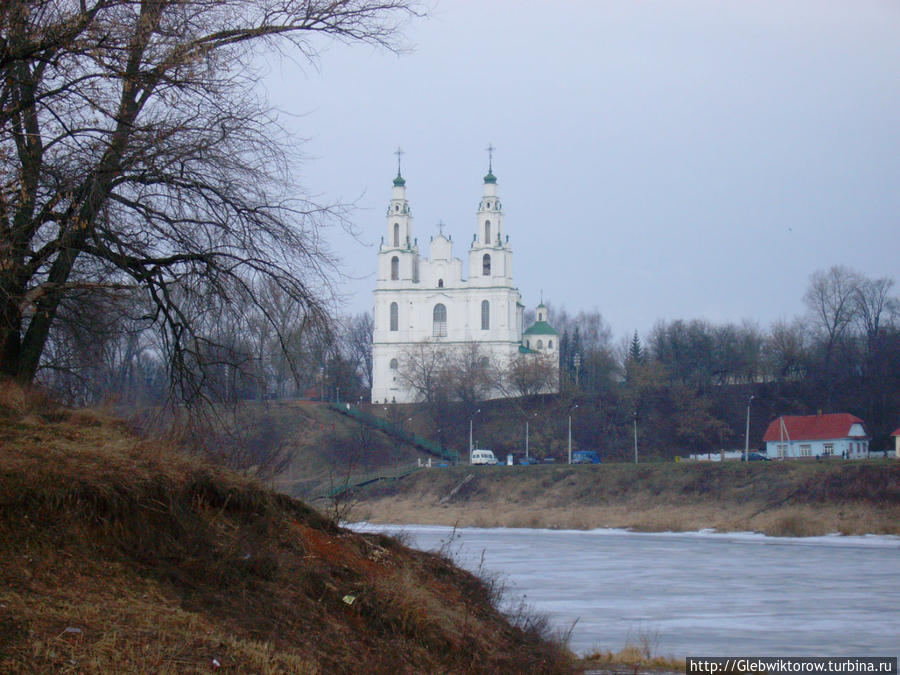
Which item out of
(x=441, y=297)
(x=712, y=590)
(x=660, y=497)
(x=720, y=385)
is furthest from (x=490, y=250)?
Result: (x=712, y=590)

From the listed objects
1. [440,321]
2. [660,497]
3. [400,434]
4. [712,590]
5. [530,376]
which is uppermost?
[440,321]

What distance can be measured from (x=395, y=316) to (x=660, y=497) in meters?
57.9

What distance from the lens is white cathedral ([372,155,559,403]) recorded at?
118000mm

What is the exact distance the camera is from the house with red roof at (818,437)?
275ft

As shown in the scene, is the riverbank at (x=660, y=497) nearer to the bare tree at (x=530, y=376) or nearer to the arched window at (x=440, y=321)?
the bare tree at (x=530, y=376)

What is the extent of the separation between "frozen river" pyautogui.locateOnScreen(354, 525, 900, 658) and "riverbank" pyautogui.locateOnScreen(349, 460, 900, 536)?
666 centimetres

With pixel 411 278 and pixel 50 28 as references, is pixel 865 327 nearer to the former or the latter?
pixel 411 278

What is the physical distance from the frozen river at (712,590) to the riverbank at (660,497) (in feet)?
21.9

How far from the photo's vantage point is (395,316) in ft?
395

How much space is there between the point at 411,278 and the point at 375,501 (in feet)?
168

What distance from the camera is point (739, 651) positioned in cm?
1720

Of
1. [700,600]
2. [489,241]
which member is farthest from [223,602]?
[489,241]

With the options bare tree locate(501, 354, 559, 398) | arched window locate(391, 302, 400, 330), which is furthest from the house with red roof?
arched window locate(391, 302, 400, 330)

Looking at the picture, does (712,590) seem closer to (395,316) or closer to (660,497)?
(660,497)
